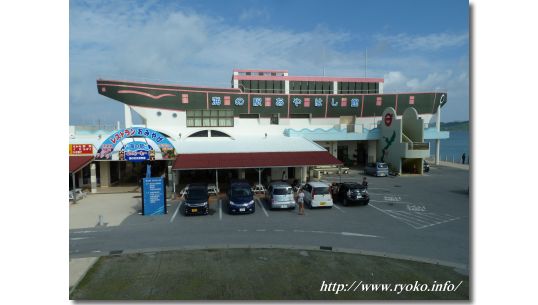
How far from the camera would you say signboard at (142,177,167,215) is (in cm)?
1686

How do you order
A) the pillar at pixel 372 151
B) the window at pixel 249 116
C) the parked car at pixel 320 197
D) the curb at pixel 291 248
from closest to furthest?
the curb at pixel 291 248, the parked car at pixel 320 197, the window at pixel 249 116, the pillar at pixel 372 151

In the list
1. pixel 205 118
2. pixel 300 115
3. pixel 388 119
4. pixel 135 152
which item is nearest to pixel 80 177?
pixel 135 152

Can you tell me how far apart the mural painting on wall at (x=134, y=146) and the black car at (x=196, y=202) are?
5.36 metres

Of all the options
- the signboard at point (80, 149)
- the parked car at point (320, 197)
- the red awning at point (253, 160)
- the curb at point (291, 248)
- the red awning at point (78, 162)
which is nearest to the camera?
the curb at point (291, 248)

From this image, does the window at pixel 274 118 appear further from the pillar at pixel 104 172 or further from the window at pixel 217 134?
the pillar at pixel 104 172

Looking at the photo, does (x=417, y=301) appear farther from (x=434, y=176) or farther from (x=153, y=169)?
(x=153, y=169)

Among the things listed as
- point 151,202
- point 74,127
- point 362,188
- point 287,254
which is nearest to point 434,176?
point 362,188

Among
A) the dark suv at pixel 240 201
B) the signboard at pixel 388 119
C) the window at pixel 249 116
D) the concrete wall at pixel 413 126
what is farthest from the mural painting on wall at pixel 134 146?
the concrete wall at pixel 413 126

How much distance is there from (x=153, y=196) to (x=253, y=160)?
758 cm

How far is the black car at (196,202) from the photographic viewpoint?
16.2 meters

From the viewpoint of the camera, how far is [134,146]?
67.8ft

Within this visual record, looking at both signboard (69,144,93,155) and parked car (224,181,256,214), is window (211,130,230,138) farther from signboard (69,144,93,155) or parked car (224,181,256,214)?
parked car (224,181,256,214)

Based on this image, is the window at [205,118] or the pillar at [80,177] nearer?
the pillar at [80,177]

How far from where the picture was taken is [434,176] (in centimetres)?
2959
